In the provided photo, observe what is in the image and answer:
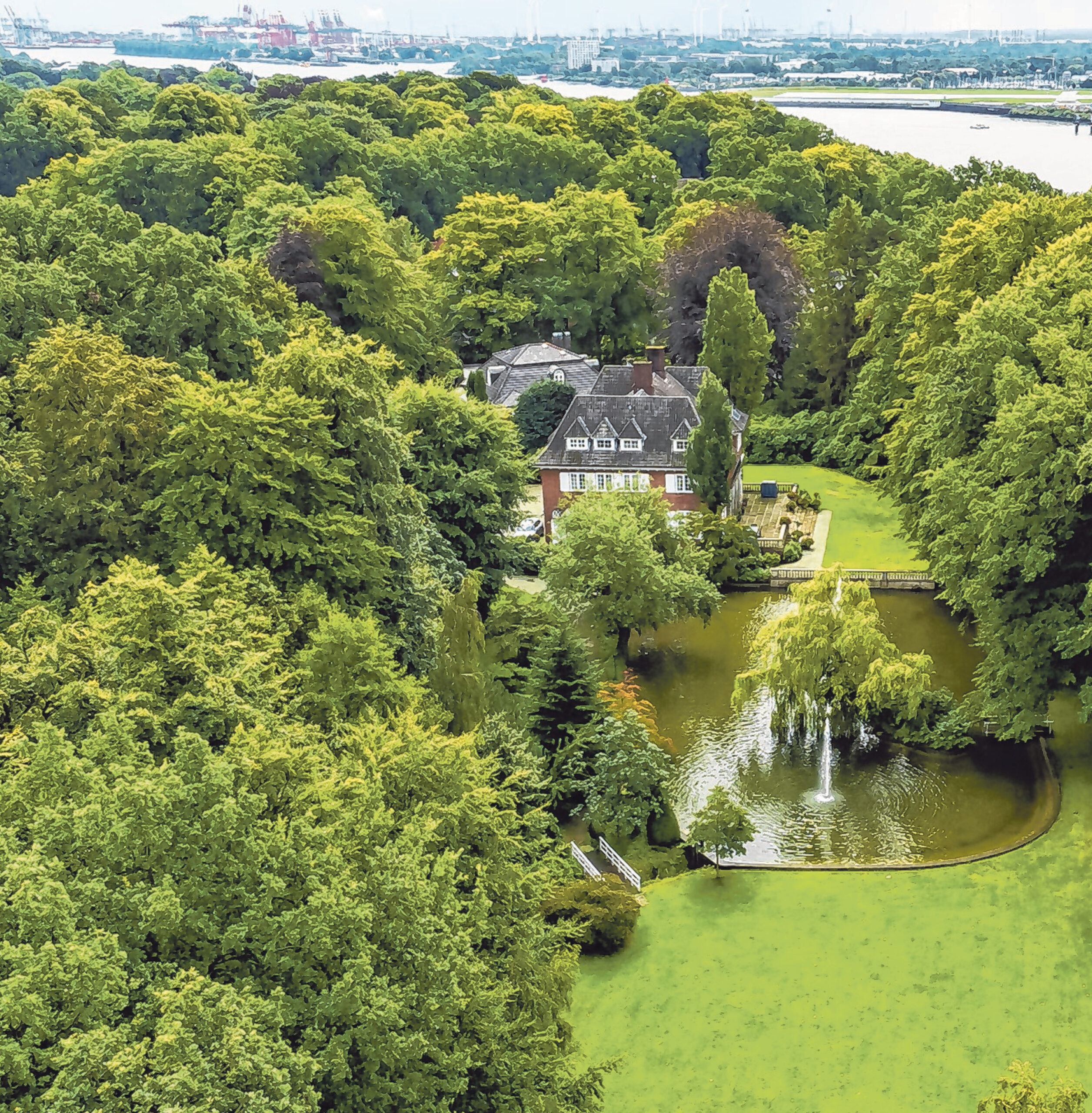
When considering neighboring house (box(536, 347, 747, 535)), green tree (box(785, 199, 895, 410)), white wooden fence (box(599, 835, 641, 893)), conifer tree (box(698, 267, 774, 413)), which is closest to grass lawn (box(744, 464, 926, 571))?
conifer tree (box(698, 267, 774, 413))

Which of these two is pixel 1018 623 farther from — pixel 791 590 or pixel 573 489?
pixel 573 489

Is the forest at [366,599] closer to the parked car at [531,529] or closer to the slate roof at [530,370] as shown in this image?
the slate roof at [530,370]

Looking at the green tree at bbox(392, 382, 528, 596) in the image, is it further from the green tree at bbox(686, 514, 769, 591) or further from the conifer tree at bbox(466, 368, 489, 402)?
the conifer tree at bbox(466, 368, 489, 402)

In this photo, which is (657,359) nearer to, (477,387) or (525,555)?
(477,387)

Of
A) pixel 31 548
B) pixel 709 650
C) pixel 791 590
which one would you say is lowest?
pixel 709 650

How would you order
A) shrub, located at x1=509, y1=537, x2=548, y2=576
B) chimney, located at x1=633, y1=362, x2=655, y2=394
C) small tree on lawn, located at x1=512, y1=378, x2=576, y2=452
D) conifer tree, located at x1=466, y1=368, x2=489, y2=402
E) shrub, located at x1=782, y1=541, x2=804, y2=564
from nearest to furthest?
1. shrub, located at x1=509, y1=537, x2=548, y2=576
2. shrub, located at x1=782, y1=541, x2=804, y2=564
3. chimney, located at x1=633, y1=362, x2=655, y2=394
4. conifer tree, located at x1=466, y1=368, x2=489, y2=402
5. small tree on lawn, located at x1=512, y1=378, x2=576, y2=452

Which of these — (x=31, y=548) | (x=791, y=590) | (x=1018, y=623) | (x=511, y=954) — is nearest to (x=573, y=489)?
(x=791, y=590)

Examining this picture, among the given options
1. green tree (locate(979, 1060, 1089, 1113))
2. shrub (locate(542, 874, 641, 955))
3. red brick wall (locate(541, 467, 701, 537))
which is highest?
green tree (locate(979, 1060, 1089, 1113))

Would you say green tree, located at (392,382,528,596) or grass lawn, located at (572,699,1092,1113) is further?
green tree, located at (392,382,528,596)
